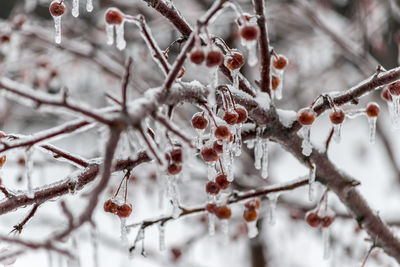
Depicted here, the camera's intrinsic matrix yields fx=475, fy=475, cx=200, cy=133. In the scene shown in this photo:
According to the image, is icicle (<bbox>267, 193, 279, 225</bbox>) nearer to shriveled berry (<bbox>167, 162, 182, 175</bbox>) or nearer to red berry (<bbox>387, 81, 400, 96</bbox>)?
red berry (<bbox>387, 81, 400, 96</bbox>)

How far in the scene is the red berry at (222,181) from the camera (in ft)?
3.88

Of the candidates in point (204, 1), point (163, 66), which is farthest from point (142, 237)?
point (204, 1)

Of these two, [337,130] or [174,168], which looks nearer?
[174,168]

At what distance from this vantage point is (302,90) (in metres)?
4.25

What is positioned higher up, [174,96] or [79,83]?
[174,96]

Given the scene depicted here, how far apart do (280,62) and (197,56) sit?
0.56 meters

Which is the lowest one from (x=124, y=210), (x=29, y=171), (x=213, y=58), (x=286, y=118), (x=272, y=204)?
(x=272, y=204)

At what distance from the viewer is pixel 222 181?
1.18 m

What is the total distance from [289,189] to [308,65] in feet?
13.0

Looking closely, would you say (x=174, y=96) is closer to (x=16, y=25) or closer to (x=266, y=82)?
(x=266, y=82)

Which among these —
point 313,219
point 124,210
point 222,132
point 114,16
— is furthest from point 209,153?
point 313,219

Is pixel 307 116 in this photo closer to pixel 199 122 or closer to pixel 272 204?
pixel 199 122

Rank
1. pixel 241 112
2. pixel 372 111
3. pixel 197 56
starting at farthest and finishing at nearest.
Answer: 1. pixel 372 111
2. pixel 241 112
3. pixel 197 56

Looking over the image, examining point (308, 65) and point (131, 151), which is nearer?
point (131, 151)
